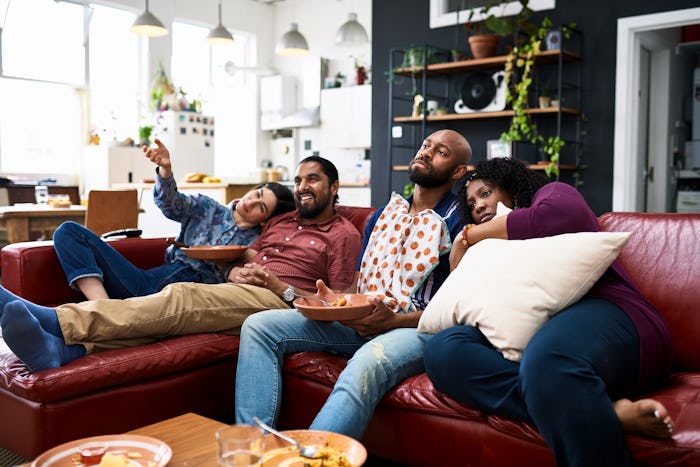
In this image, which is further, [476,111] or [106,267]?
[476,111]

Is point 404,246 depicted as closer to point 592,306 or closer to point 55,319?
point 592,306

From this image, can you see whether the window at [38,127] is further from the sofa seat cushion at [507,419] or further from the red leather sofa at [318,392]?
the sofa seat cushion at [507,419]

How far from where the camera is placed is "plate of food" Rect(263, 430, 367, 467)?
122 centimetres

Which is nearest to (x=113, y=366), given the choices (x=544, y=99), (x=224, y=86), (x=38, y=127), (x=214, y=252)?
(x=214, y=252)

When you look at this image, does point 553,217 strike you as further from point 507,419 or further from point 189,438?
point 189,438

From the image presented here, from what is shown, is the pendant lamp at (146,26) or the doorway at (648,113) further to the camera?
the pendant lamp at (146,26)

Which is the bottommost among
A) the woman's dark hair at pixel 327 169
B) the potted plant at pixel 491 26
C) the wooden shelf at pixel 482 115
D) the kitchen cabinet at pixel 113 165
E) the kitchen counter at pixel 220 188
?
the kitchen counter at pixel 220 188

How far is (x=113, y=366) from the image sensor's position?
200cm

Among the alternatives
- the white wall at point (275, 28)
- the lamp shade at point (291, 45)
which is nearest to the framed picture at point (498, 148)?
the lamp shade at point (291, 45)

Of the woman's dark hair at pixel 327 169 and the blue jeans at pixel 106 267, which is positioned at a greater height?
the woman's dark hair at pixel 327 169

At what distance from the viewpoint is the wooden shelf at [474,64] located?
17.6 ft

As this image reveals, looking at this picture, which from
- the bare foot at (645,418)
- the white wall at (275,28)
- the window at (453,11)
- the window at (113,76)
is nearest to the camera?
the bare foot at (645,418)

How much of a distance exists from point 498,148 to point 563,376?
469 centimetres

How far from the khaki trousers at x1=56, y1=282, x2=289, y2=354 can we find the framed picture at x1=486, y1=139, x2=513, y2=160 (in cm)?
392
